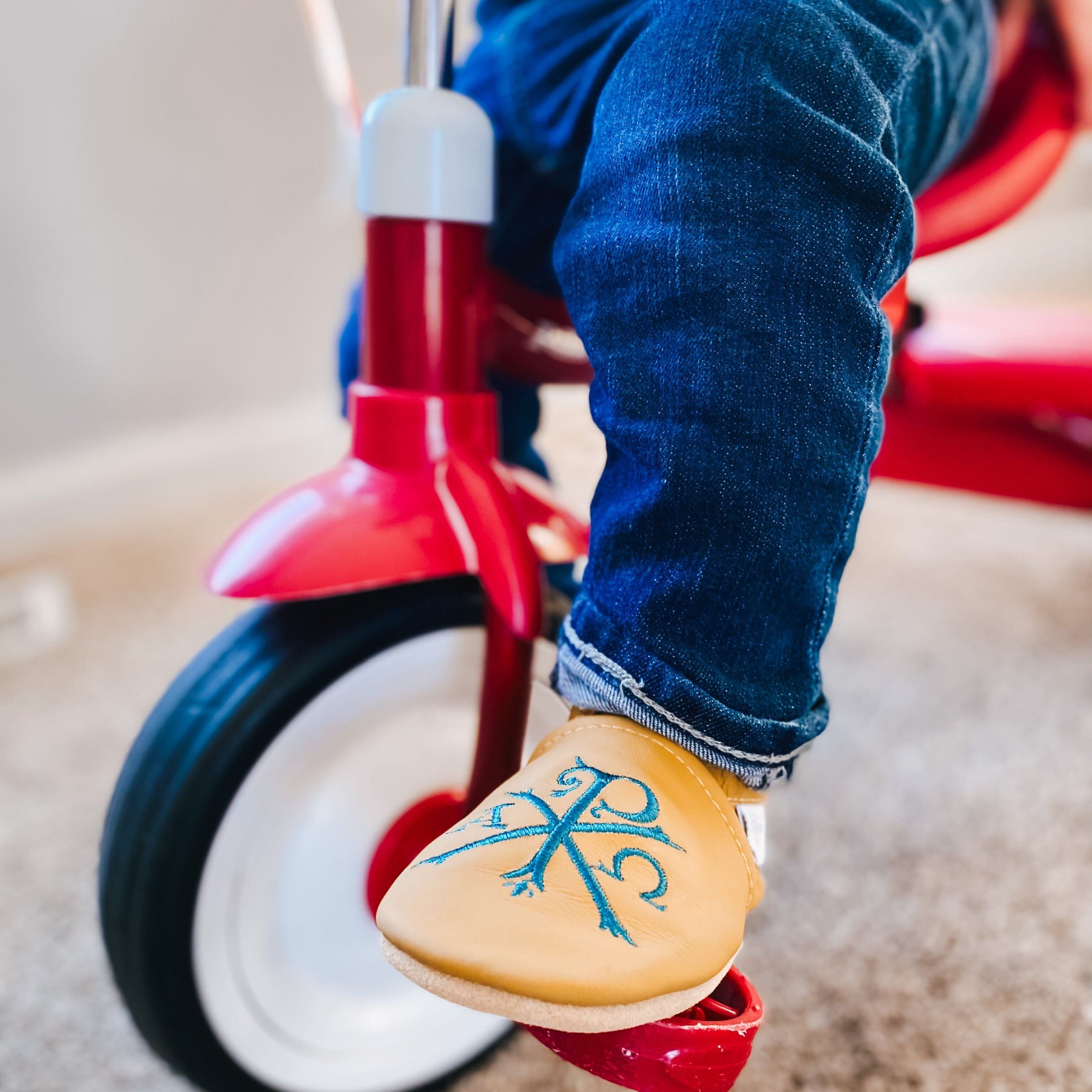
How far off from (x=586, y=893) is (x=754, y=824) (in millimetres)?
93

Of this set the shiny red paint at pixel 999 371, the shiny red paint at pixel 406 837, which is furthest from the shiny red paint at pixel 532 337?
the shiny red paint at pixel 999 371

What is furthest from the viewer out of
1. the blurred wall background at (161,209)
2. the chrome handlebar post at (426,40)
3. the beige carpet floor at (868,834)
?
the blurred wall background at (161,209)

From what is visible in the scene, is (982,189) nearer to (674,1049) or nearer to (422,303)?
(422,303)

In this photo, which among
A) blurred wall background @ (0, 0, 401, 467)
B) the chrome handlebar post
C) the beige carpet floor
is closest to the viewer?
the chrome handlebar post

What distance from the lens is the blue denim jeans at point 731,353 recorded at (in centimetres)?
28

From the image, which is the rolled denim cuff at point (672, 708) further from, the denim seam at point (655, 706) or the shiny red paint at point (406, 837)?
the shiny red paint at point (406, 837)

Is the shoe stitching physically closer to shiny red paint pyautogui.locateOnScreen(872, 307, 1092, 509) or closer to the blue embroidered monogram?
the blue embroidered monogram

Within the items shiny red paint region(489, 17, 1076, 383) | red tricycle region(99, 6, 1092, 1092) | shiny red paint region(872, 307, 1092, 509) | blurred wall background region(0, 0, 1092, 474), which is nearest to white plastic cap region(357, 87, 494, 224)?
red tricycle region(99, 6, 1092, 1092)

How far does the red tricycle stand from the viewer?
361 mm

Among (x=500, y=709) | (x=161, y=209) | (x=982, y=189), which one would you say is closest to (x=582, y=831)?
(x=500, y=709)

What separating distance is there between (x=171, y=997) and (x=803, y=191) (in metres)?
0.38

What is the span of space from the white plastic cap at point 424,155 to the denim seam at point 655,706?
0.19 m

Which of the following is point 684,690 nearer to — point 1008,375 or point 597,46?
point 597,46

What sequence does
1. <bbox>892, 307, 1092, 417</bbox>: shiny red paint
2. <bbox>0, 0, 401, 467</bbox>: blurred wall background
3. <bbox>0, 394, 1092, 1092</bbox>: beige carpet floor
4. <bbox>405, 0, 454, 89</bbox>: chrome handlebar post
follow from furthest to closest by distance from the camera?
<bbox>0, 0, 401, 467</bbox>: blurred wall background → <bbox>892, 307, 1092, 417</bbox>: shiny red paint → <bbox>0, 394, 1092, 1092</bbox>: beige carpet floor → <bbox>405, 0, 454, 89</bbox>: chrome handlebar post
